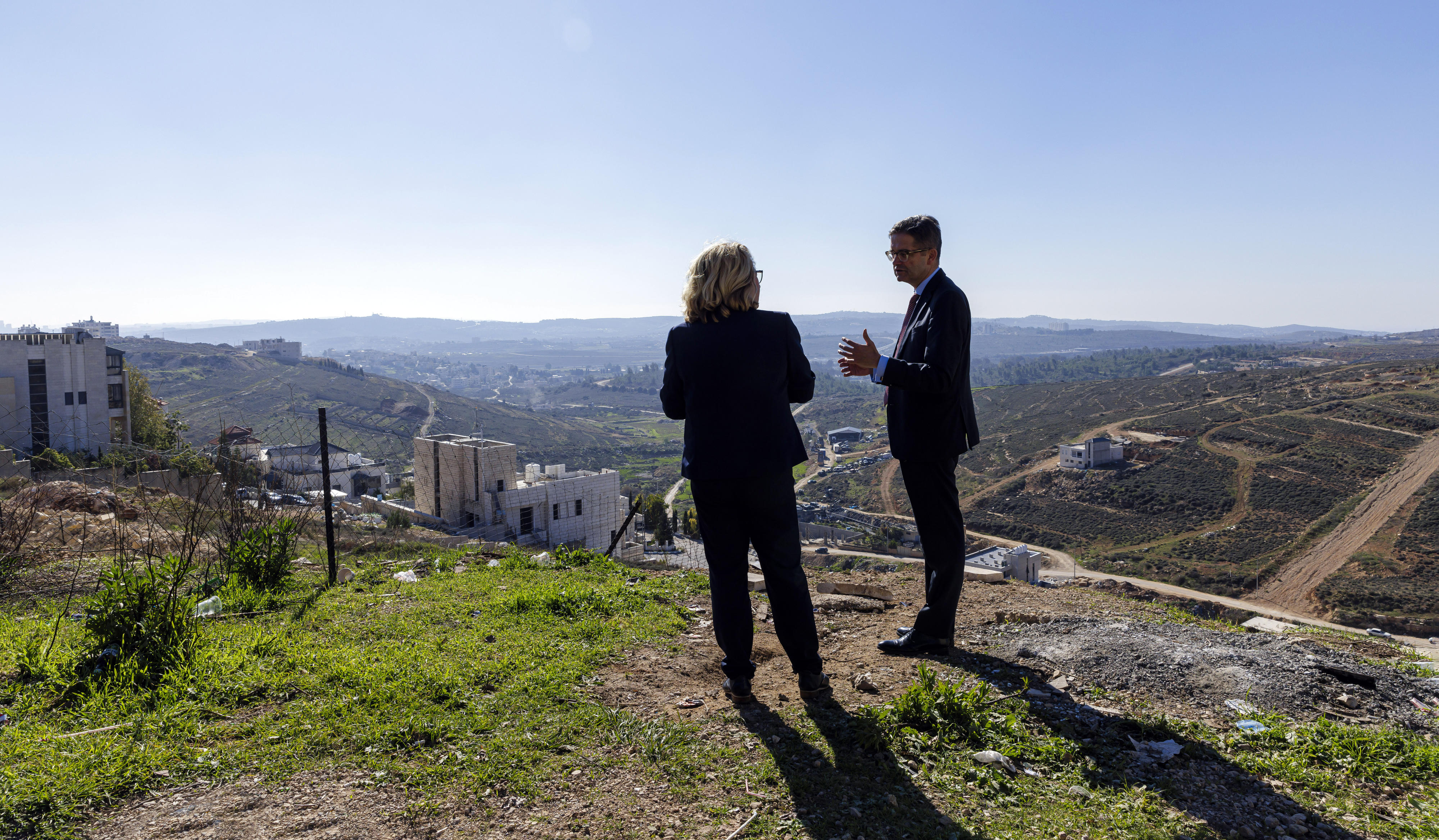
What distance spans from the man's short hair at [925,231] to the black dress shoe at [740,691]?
209cm

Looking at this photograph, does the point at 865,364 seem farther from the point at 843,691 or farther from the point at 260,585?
the point at 260,585

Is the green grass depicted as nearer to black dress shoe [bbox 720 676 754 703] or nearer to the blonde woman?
black dress shoe [bbox 720 676 754 703]

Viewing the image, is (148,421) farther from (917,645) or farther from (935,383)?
(935,383)

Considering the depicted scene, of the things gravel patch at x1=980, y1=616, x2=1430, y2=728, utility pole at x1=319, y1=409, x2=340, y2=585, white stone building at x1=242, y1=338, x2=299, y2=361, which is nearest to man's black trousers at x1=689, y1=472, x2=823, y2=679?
gravel patch at x1=980, y1=616, x2=1430, y2=728

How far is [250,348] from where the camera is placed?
126 m

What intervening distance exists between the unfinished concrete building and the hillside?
4069cm

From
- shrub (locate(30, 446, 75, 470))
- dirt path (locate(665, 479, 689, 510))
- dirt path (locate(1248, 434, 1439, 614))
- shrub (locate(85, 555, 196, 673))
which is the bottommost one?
dirt path (locate(665, 479, 689, 510))

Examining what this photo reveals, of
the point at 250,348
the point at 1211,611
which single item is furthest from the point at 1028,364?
the point at 1211,611

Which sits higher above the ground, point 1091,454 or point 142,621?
point 142,621

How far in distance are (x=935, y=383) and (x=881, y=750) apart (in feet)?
4.67

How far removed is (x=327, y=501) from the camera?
19.6ft

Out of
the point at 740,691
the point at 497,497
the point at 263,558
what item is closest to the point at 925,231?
the point at 740,691

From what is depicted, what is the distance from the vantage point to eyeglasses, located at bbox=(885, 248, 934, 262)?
10.6 ft

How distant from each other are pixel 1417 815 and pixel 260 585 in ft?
20.0
